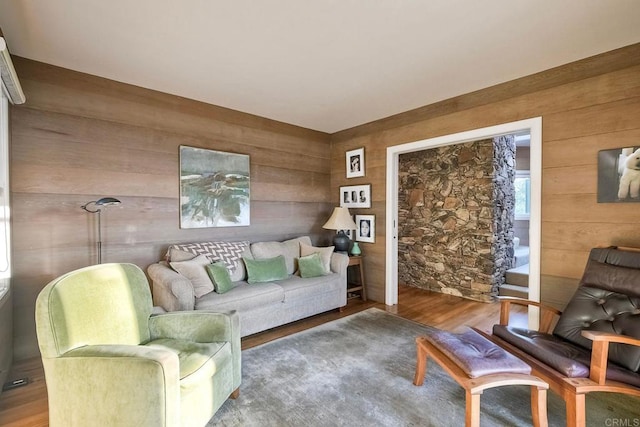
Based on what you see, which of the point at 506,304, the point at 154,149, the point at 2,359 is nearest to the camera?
the point at 2,359

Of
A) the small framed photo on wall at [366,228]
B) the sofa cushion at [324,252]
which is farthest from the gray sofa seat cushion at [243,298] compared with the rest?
the small framed photo on wall at [366,228]

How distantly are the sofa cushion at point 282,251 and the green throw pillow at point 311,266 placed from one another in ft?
0.64

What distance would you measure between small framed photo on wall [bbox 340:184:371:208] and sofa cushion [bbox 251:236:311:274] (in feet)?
3.34

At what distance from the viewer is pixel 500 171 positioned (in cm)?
425

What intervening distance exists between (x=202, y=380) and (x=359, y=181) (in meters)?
3.29

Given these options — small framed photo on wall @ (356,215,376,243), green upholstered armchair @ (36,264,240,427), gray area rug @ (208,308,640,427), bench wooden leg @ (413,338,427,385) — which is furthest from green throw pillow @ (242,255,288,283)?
bench wooden leg @ (413,338,427,385)

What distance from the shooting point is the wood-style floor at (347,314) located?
180 cm

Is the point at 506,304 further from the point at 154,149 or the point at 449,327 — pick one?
the point at 154,149

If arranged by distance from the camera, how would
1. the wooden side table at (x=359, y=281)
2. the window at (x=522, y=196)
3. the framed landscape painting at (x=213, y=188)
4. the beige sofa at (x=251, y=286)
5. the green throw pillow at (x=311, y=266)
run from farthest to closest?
1. the window at (x=522, y=196)
2. the wooden side table at (x=359, y=281)
3. the green throw pillow at (x=311, y=266)
4. the framed landscape painting at (x=213, y=188)
5. the beige sofa at (x=251, y=286)

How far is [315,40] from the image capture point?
2.10 m

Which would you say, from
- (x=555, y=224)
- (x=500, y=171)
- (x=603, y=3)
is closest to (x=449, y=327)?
(x=555, y=224)

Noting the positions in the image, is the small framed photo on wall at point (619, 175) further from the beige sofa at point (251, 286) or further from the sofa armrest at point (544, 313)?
the beige sofa at point (251, 286)

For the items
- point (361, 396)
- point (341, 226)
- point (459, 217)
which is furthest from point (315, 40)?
point (459, 217)

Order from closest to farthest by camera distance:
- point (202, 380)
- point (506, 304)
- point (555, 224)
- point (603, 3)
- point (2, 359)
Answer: point (202, 380)
point (603, 3)
point (2, 359)
point (506, 304)
point (555, 224)
